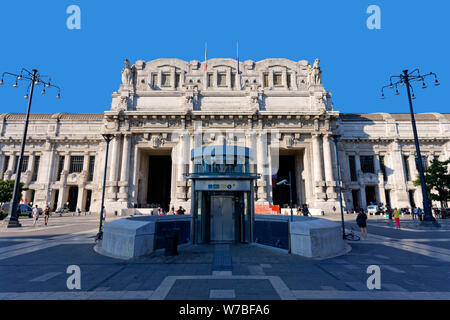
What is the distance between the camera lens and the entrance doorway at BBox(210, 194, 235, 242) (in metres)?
10.8

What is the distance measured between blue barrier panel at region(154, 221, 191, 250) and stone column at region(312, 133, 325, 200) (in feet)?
87.0

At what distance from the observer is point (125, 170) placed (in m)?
33.2

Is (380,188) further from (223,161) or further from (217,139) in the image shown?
(223,161)

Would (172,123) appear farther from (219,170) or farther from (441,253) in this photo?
(441,253)

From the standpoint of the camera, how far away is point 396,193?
3684cm

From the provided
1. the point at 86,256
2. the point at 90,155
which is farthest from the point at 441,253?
the point at 90,155

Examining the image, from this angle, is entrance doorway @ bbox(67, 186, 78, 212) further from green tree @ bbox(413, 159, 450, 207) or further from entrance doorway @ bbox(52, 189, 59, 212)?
green tree @ bbox(413, 159, 450, 207)

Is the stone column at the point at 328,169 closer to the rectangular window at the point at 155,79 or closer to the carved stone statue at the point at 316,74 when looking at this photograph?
the carved stone statue at the point at 316,74

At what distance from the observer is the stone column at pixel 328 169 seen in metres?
32.1

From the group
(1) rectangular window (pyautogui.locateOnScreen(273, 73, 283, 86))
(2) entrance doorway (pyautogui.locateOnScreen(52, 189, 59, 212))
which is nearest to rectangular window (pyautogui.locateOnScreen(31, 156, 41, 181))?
(2) entrance doorway (pyautogui.locateOnScreen(52, 189, 59, 212))

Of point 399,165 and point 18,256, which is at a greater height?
point 399,165

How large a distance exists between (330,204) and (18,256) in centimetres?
3259

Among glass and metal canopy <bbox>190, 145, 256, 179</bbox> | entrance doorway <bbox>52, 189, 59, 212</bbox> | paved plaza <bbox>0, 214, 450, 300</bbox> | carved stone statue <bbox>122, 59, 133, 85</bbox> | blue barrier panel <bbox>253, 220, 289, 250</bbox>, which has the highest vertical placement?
carved stone statue <bbox>122, 59, 133, 85</bbox>
